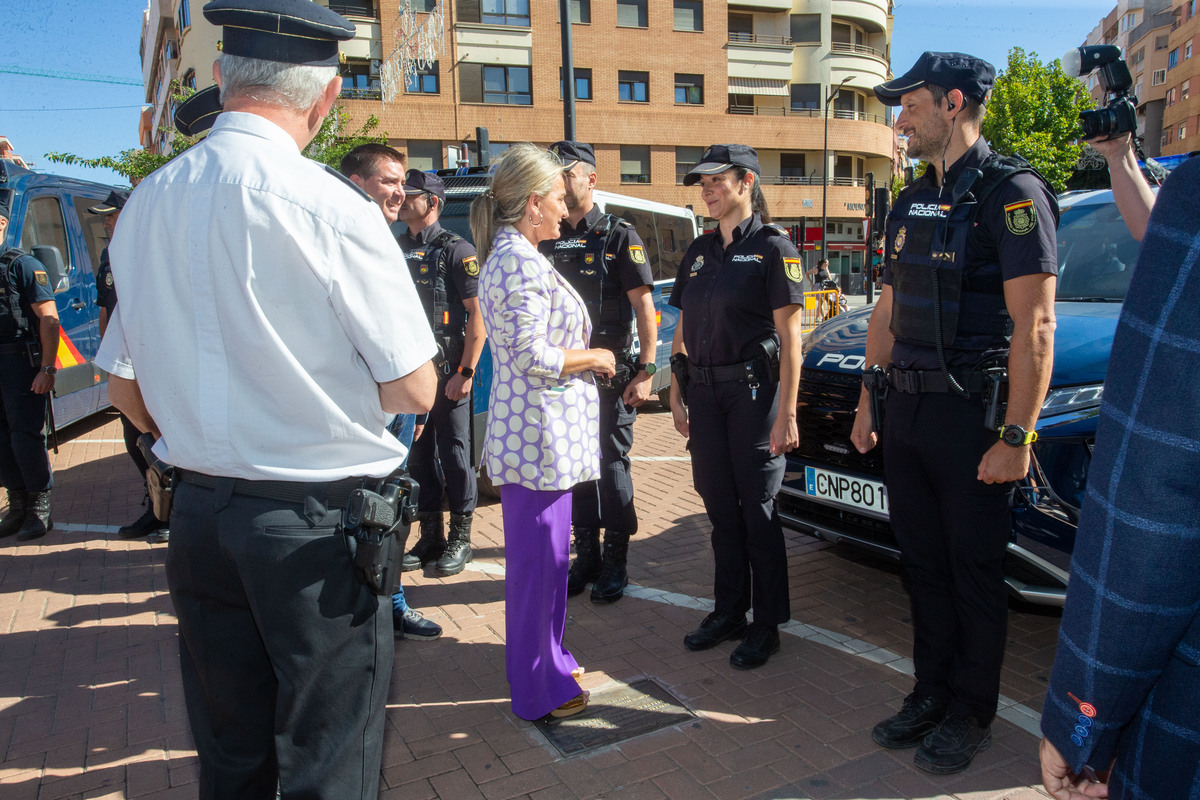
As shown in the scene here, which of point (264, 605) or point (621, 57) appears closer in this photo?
point (264, 605)

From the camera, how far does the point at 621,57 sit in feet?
118

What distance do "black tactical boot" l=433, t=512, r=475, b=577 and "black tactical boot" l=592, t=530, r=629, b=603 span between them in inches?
34.6

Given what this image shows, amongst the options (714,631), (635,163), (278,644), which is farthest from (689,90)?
(278,644)

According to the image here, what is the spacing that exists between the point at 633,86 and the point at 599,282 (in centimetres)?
3499

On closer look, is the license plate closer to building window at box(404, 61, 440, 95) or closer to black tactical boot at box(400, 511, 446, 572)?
black tactical boot at box(400, 511, 446, 572)

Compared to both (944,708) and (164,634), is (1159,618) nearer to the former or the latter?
(944,708)

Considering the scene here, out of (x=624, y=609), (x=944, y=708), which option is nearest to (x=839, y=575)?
Answer: (x=624, y=609)

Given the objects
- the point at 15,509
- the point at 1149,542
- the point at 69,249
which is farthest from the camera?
the point at 69,249

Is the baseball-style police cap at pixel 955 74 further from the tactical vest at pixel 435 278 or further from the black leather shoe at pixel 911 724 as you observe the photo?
the tactical vest at pixel 435 278

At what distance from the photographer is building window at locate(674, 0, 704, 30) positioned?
37062 millimetres

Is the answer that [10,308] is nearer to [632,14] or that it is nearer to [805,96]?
[632,14]

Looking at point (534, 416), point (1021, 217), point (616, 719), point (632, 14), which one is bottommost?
point (616, 719)

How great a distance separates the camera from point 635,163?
37000mm

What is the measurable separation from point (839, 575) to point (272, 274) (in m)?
3.69
